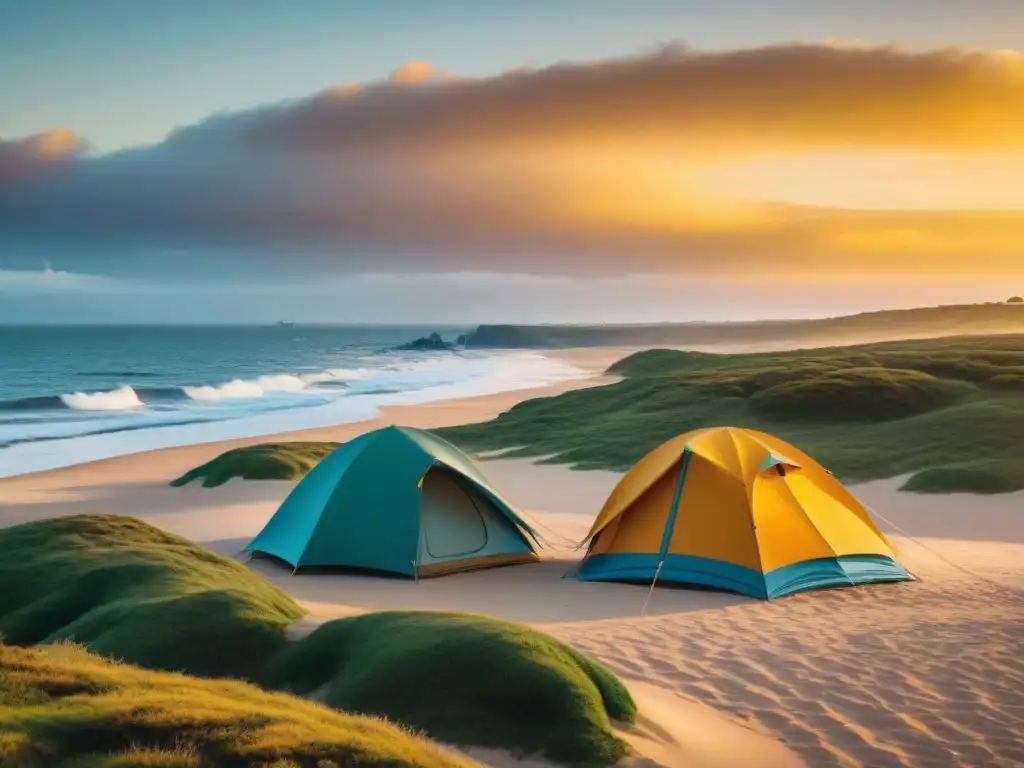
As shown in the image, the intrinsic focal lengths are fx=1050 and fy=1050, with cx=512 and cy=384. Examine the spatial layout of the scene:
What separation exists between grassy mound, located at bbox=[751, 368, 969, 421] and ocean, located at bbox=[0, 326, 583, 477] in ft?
69.7

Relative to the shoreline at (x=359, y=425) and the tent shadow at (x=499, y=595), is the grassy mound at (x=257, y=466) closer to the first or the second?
Answer: the shoreline at (x=359, y=425)

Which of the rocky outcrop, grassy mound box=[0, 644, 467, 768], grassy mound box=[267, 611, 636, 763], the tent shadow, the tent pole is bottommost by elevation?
the tent shadow

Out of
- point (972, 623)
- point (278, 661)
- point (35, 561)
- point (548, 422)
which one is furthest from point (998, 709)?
point (548, 422)

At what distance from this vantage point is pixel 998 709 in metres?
9.62

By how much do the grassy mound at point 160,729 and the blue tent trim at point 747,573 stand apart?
862cm

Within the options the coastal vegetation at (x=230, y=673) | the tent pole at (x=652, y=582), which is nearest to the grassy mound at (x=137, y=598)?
the coastal vegetation at (x=230, y=673)

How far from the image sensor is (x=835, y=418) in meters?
34.6

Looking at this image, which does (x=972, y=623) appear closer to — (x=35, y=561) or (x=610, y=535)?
(x=610, y=535)

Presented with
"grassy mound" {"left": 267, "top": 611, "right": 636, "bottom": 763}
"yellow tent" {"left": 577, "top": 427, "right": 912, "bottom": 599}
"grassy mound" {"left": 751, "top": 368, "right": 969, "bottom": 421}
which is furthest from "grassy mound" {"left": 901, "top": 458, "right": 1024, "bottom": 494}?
"grassy mound" {"left": 267, "top": 611, "right": 636, "bottom": 763}

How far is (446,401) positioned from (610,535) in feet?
145

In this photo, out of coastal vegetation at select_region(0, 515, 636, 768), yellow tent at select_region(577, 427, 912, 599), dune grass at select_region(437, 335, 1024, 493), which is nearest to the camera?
coastal vegetation at select_region(0, 515, 636, 768)

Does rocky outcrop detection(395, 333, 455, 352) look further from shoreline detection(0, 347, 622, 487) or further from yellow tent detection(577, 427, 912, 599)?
yellow tent detection(577, 427, 912, 599)

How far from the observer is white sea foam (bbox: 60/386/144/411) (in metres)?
62.7

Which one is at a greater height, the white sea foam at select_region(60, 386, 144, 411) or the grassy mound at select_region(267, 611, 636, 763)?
the grassy mound at select_region(267, 611, 636, 763)
